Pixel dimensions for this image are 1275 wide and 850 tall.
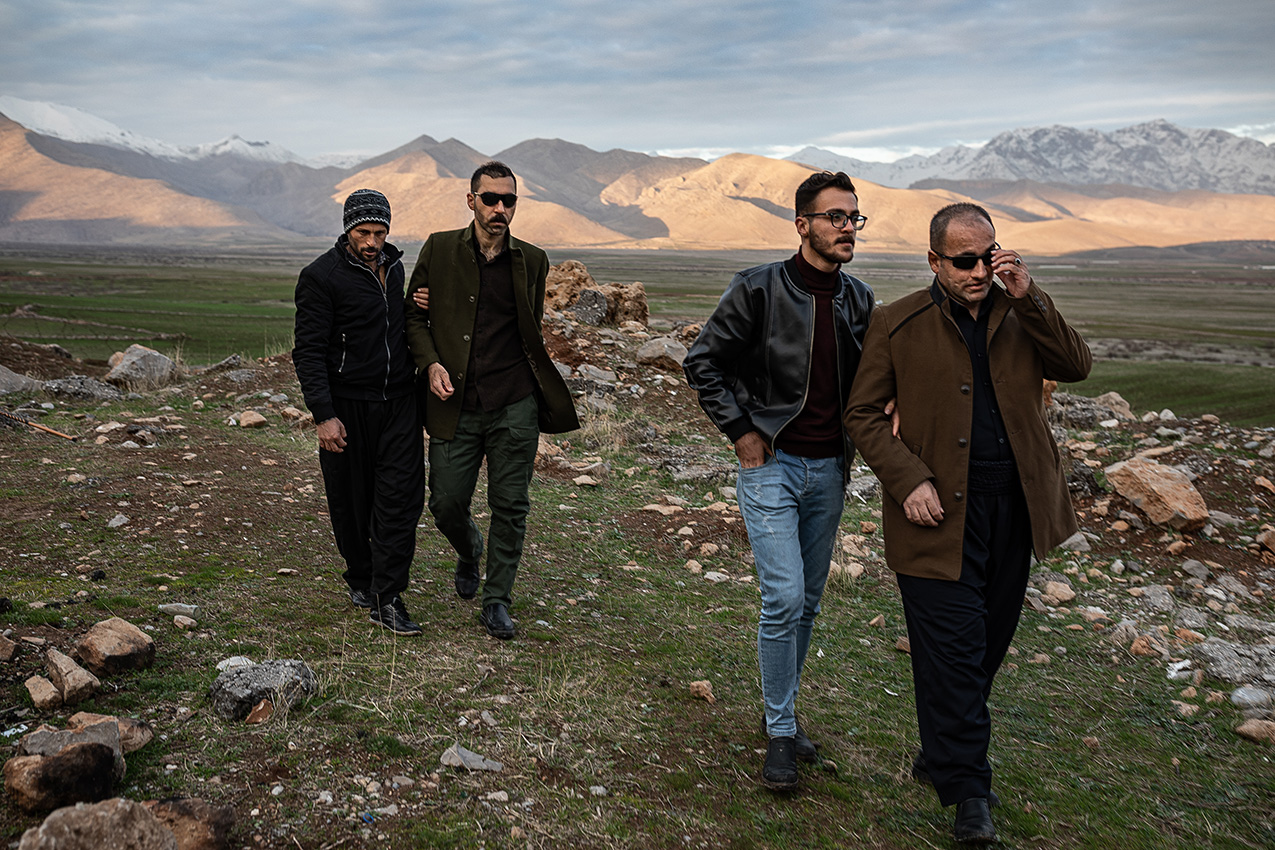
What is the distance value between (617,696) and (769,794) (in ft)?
2.96

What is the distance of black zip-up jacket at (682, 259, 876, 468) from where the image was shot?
3459 mm

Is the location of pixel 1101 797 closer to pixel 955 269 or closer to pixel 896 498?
pixel 896 498

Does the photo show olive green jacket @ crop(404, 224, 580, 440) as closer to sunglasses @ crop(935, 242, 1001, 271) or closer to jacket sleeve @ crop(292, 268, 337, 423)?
jacket sleeve @ crop(292, 268, 337, 423)

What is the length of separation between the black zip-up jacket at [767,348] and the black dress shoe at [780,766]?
1.10 meters

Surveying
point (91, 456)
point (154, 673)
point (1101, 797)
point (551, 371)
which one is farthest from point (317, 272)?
point (91, 456)

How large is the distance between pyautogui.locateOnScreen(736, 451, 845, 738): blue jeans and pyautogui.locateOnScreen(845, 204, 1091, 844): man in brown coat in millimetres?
236

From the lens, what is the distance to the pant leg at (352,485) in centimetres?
443

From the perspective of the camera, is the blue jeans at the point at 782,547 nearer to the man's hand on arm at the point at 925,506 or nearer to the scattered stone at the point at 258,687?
the man's hand on arm at the point at 925,506

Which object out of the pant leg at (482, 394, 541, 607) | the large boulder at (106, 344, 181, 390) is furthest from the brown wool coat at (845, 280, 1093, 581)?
the large boulder at (106, 344, 181, 390)

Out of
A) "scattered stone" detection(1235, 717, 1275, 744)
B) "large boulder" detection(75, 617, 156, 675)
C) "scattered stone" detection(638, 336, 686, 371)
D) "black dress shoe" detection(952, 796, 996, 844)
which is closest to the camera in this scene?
"black dress shoe" detection(952, 796, 996, 844)

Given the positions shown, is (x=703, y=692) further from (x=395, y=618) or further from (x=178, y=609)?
(x=178, y=609)

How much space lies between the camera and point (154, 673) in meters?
3.62

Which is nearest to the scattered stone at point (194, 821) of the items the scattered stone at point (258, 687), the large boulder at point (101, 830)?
the large boulder at point (101, 830)

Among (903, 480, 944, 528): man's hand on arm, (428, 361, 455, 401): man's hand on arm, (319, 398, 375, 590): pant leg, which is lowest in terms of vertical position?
(319, 398, 375, 590): pant leg
